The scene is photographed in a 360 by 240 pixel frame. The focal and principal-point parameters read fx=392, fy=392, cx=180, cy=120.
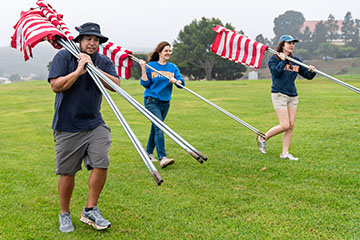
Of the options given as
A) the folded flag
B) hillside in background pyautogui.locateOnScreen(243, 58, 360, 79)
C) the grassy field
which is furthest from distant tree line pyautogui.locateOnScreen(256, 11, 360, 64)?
the folded flag

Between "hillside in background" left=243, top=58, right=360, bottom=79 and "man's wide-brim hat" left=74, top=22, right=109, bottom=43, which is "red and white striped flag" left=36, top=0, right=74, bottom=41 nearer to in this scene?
"man's wide-brim hat" left=74, top=22, right=109, bottom=43

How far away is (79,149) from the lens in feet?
12.6

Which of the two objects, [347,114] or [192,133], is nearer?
[192,133]

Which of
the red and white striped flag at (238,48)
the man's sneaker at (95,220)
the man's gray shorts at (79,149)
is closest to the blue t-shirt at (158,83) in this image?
the red and white striped flag at (238,48)

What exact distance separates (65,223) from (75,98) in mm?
1257

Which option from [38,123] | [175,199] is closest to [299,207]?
[175,199]

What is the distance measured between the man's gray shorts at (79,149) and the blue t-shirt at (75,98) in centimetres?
7

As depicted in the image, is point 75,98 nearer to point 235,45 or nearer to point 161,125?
point 161,125

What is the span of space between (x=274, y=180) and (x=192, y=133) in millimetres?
4661

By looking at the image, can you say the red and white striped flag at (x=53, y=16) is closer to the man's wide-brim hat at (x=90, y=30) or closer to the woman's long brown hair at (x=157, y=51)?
the man's wide-brim hat at (x=90, y=30)

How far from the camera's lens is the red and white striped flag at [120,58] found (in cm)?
514

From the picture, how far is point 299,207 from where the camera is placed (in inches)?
171

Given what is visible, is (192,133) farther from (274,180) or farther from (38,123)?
(38,123)

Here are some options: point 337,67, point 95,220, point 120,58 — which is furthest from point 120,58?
point 337,67
